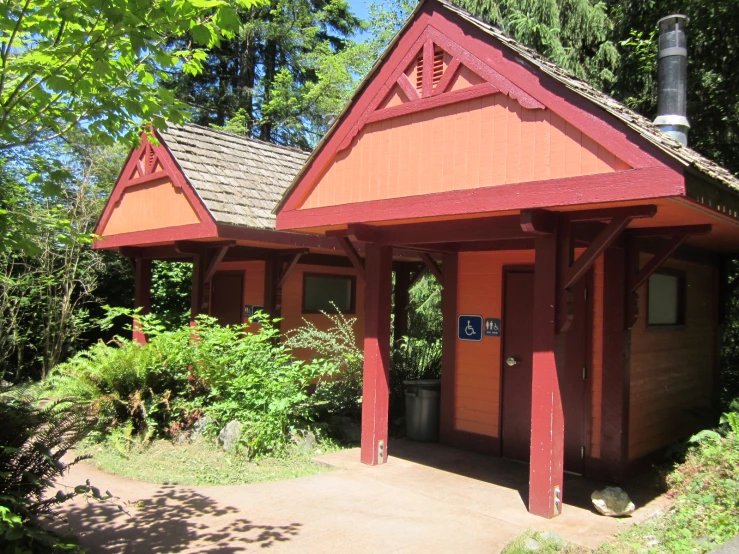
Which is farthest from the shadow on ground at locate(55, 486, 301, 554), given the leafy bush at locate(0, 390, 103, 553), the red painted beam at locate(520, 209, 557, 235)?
the red painted beam at locate(520, 209, 557, 235)

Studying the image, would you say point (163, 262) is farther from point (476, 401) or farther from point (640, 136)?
point (640, 136)

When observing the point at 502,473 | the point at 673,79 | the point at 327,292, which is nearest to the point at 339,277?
the point at 327,292

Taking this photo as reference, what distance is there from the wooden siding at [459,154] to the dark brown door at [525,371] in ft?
6.59

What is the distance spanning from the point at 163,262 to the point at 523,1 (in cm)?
1017

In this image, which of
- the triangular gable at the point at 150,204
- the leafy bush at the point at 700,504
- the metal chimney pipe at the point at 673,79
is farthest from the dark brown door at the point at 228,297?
the leafy bush at the point at 700,504

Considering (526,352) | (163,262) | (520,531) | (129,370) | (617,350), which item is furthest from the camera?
(163,262)

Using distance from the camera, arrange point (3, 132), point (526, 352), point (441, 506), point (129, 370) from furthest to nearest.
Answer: point (129, 370) < point (526, 352) < point (441, 506) < point (3, 132)

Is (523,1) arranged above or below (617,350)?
above

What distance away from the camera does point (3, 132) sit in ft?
14.1

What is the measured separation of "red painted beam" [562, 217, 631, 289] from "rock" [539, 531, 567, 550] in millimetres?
2084

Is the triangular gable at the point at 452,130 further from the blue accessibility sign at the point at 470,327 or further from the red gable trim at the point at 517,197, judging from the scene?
the blue accessibility sign at the point at 470,327

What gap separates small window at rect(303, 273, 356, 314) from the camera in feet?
38.7

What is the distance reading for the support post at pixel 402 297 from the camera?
12.7 meters

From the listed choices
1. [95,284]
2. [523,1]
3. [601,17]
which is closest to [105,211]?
[95,284]
